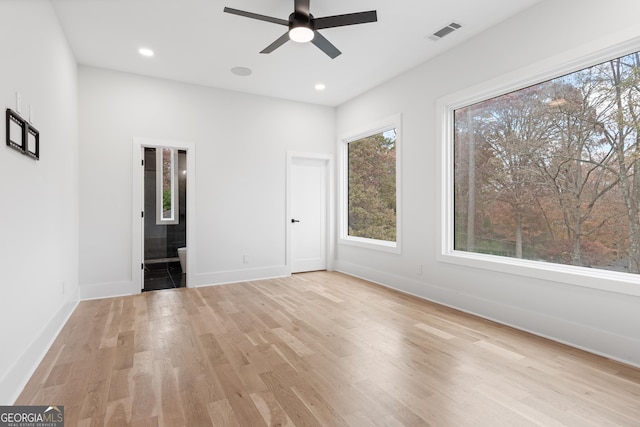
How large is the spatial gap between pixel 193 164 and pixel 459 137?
359 cm

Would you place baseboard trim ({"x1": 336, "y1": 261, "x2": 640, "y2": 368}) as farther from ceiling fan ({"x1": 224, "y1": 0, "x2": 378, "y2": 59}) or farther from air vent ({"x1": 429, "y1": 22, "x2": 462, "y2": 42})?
ceiling fan ({"x1": 224, "y1": 0, "x2": 378, "y2": 59})

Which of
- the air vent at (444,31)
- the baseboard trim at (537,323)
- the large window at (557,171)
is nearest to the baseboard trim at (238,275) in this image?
the baseboard trim at (537,323)

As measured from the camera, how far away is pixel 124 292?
4301 mm

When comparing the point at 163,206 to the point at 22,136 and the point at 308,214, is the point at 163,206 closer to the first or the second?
the point at 308,214

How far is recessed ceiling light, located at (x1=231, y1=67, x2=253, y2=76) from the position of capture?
4266 mm

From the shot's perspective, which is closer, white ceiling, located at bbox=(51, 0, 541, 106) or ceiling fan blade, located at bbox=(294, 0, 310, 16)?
ceiling fan blade, located at bbox=(294, 0, 310, 16)

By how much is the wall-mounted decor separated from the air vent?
3626mm

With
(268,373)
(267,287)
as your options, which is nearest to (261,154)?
(267,287)

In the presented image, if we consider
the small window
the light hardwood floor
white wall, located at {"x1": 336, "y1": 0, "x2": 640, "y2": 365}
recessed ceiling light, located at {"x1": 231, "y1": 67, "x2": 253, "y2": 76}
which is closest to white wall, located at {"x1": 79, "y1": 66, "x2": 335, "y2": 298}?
recessed ceiling light, located at {"x1": 231, "y1": 67, "x2": 253, "y2": 76}

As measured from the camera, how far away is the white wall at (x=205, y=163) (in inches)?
165

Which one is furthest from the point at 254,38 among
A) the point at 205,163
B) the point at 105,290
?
the point at 105,290

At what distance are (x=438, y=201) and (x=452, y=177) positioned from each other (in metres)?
0.33

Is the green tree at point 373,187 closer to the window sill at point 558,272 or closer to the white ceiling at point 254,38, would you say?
the white ceiling at point 254,38

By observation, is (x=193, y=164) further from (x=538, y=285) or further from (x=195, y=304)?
(x=538, y=285)
